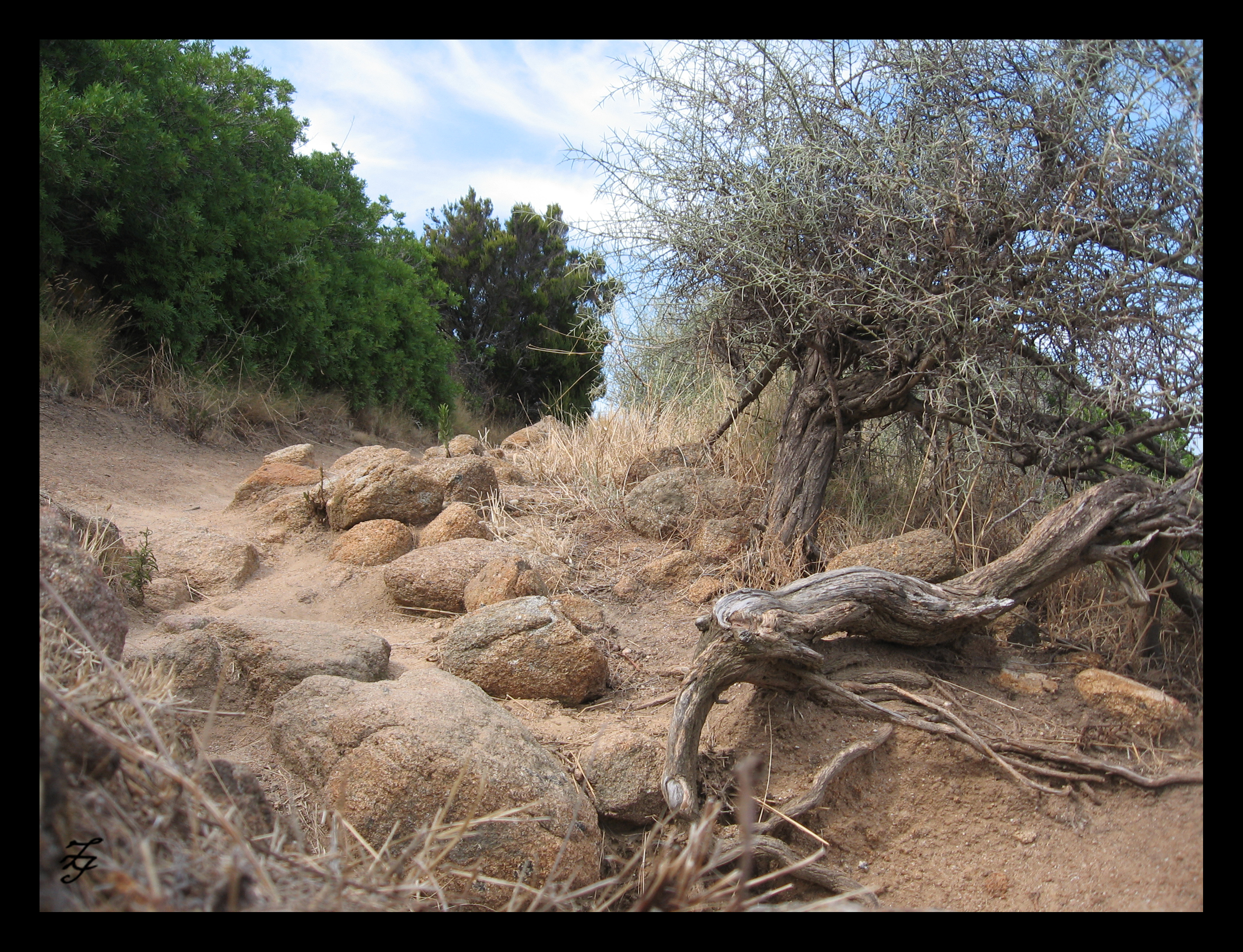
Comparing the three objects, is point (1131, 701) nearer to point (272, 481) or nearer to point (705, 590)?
point (705, 590)

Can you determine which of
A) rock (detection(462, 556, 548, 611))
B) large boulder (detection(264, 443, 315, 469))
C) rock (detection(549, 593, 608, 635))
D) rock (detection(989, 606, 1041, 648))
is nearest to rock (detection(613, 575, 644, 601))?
rock (detection(549, 593, 608, 635))

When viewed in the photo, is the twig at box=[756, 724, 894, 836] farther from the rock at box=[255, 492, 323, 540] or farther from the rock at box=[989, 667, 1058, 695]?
the rock at box=[255, 492, 323, 540]

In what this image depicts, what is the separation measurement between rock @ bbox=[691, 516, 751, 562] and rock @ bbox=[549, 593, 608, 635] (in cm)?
75

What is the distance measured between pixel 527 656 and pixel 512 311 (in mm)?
10882

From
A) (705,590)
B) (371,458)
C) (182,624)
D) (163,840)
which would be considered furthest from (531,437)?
(163,840)

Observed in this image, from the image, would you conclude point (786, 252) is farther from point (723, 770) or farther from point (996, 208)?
point (723, 770)

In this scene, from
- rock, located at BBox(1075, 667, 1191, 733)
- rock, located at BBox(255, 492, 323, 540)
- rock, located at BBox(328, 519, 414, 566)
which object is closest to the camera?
rock, located at BBox(1075, 667, 1191, 733)

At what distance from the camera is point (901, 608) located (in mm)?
3219

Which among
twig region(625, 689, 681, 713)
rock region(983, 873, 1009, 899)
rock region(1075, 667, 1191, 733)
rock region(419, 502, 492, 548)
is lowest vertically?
rock region(983, 873, 1009, 899)

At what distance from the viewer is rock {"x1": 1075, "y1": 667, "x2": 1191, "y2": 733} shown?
2.31 meters

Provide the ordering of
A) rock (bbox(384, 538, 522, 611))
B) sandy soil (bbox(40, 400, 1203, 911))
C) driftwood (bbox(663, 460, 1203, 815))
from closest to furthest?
sandy soil (bbox(40, 400, 1203, 911)), driftwood (bbox(663, 460, 1203, 815)), rock (bbox(384, 538, 522, 611))

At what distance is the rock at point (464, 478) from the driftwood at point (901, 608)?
113 inches
